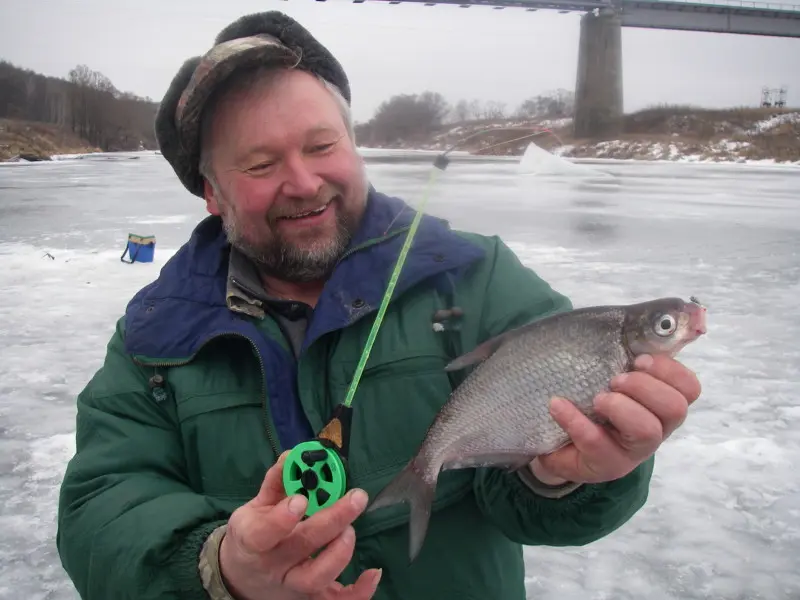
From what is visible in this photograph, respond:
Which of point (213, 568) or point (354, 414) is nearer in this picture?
point (213, 568)

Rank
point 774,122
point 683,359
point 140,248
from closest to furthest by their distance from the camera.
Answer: point 683,359 → point 140,248 → point 774,122

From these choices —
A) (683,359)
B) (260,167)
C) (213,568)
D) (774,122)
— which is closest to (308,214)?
(260,167)

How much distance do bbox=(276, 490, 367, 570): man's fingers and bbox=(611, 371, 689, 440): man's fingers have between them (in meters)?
0.52

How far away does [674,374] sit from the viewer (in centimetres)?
120

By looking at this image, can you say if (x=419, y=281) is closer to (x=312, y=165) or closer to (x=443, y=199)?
(x=312, y=165)

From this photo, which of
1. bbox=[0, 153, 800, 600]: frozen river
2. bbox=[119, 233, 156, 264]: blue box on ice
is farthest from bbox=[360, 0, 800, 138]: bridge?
bbox=[119, 233, 156, 264]: blue box on ice

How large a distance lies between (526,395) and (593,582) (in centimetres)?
121

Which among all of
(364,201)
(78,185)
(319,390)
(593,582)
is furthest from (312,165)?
(78,185)

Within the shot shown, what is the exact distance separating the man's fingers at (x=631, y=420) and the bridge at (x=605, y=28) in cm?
3637

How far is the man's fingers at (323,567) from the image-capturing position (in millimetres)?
1115

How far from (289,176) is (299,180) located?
0.12 ft

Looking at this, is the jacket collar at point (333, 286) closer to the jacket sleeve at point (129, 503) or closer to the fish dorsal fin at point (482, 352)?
the jacket sleeve at point (129, 503)

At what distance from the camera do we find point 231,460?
5.15 ft

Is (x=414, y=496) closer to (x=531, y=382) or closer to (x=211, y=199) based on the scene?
(x=531, y=382)
